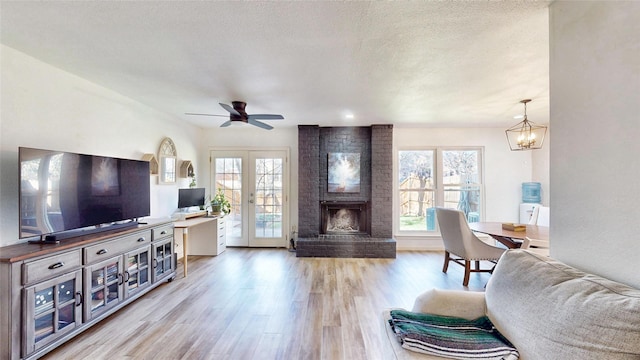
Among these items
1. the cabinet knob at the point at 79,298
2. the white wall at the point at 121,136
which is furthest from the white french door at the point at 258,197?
the cabinet knob at the point at 79,298

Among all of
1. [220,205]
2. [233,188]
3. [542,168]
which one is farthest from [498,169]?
[220,205]

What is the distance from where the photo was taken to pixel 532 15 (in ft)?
5.63

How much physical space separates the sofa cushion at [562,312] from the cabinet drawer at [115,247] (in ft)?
10.2

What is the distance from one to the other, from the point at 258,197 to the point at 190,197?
49.9 inches

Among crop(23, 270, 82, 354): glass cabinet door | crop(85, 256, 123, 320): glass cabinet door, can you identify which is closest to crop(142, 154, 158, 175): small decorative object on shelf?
crop(85, 256, 123, 320): glass cabinet door

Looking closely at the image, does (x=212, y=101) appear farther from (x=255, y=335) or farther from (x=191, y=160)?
(x=255, y=335)

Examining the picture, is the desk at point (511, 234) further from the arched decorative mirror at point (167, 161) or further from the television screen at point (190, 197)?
the arched decorative mirror at point (167, 161)

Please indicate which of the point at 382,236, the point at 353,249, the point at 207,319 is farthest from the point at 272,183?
the point at 207,319

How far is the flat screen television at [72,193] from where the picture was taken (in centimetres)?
206

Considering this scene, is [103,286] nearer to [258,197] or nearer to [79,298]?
[79,298]

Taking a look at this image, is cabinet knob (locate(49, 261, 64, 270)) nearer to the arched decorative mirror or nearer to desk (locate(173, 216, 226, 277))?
the arched decorative mirror

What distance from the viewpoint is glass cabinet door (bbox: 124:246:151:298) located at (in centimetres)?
280

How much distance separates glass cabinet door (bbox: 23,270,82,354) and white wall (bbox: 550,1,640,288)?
3456 mm

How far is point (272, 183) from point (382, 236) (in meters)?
2.39
